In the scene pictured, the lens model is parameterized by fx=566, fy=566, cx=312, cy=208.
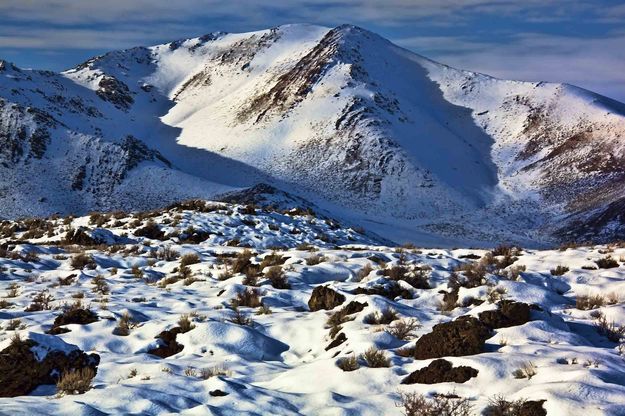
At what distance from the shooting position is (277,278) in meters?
12.9

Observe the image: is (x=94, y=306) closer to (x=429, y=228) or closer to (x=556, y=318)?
(x=556, y=318)

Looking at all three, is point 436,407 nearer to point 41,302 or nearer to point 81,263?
point 41,302

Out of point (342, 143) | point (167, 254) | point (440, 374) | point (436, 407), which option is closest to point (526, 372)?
point (440, 374)

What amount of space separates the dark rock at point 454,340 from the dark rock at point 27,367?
169 inches

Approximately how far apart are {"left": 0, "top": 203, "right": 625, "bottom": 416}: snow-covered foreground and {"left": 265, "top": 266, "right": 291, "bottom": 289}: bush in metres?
0.03

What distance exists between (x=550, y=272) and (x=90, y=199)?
167 feet

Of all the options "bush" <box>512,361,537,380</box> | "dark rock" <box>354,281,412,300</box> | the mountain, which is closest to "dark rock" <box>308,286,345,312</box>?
"dark rock" <box>354,281,412,300</box>

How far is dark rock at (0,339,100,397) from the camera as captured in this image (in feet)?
20.8

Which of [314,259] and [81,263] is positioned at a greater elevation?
[314,259]

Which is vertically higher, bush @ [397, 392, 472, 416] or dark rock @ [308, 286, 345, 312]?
bush @ [397, 392, 472, 416]

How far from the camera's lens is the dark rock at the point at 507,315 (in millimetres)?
8500

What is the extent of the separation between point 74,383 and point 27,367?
0.67 metres

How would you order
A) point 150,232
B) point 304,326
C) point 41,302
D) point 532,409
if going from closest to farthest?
point 532,409, point 304,326, point 41,302, point 150,232

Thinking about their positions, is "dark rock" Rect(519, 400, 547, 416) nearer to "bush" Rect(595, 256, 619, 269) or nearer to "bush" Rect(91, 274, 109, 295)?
"bush" Rect(595, 256, 619, 269)
